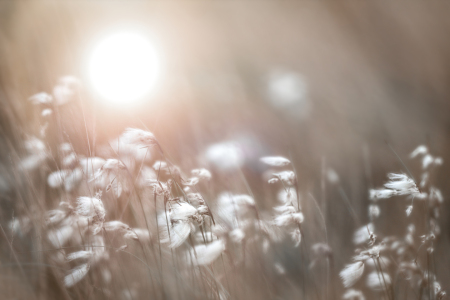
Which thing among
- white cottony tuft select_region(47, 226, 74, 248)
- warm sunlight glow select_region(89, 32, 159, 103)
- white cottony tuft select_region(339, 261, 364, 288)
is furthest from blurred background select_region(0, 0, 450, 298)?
white cottony tuft select_region(339, 261, 364, 288)

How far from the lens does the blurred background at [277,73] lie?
1.96m

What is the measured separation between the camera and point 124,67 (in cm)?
182

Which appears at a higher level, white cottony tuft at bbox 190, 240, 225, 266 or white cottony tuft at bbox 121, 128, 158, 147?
Result: white cottony tuft at bbox 121, 128, 158, 147

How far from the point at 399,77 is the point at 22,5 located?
2.80 m

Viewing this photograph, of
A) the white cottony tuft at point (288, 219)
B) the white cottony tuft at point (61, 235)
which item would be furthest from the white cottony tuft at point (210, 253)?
the white cottony tuft at point (61, 235)

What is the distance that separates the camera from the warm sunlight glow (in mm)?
1819

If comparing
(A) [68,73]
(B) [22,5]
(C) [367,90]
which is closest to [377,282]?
(C) [367,90]

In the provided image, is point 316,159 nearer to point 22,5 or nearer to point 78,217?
point 78,217

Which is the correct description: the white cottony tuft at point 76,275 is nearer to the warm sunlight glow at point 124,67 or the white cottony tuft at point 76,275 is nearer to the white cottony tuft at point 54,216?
the white cottony tuft at point 54,216

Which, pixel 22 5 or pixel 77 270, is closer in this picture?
pixel 77 270

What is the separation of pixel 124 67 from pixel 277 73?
118 centimetres

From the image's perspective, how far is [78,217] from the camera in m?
0.94

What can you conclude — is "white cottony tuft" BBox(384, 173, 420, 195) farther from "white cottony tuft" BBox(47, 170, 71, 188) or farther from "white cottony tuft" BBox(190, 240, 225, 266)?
"white cottony tuft" BBox(47, 170, 71, 188)

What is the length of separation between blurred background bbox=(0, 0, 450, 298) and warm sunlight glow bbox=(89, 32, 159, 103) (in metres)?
0.07
